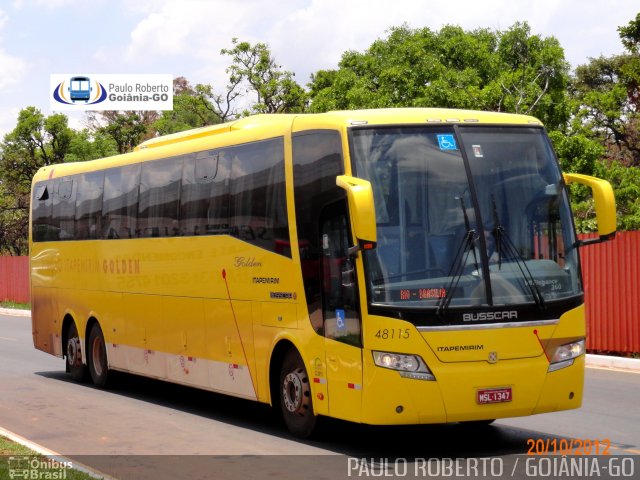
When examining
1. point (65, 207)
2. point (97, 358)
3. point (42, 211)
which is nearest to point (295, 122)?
point (97, 358)

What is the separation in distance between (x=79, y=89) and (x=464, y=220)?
34.8 meters

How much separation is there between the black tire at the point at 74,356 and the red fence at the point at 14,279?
3074cm

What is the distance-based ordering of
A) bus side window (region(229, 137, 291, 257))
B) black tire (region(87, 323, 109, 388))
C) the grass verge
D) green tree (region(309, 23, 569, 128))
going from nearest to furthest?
the grass verge
bus side window (region(229, 137, 291, 257))
black tire (region(87, 323, 109, 388))
green tree (region(309, 23, 569, 128))

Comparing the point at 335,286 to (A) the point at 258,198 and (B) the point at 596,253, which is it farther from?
(B) the point at 596,253

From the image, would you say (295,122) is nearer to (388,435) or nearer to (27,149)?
(388,435)

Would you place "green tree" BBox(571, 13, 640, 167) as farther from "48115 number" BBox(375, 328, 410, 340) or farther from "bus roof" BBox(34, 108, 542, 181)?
"48115 number" BBox(375, 328, 410, 340)

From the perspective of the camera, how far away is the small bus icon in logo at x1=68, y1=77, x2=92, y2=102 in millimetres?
42094

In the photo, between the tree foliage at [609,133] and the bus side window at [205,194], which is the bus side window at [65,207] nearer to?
the bus side window at [205,194]

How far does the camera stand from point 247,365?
41.0 feet

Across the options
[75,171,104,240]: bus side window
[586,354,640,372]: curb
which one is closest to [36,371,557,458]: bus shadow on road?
[75,171,104,240]: bus side window

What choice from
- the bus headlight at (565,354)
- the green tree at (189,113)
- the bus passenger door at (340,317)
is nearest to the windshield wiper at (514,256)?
the bus headlight at (565,354)

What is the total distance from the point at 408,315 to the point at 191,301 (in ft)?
16.1

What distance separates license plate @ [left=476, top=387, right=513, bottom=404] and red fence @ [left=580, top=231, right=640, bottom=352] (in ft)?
32.3

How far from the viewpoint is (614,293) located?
19688mm
